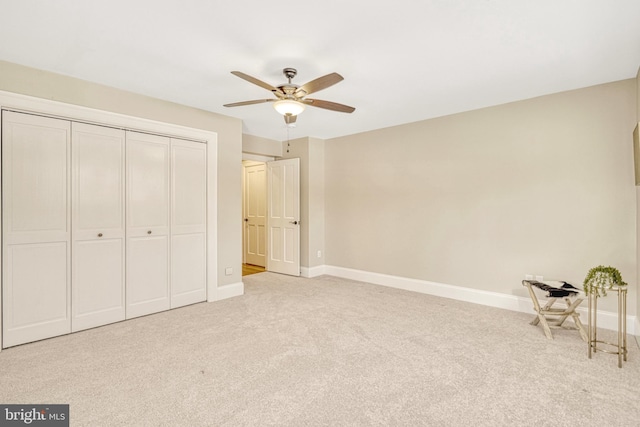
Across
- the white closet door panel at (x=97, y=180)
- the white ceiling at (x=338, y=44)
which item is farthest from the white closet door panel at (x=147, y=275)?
the white ceiling at (x=338, y=44)

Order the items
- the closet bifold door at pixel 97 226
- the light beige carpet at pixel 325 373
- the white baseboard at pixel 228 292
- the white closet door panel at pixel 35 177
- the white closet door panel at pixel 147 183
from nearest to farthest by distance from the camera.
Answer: the light beige carpet at pixel 325 373 → the white closet door panel at pixel 35 177 → the closet bifold door at pixel 97 226 → the white closet door panel at pixel 147 183 → the white baseboard at pixel 228 292

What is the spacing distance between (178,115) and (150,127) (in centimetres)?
38

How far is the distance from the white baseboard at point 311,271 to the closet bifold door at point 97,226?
9.47 ft

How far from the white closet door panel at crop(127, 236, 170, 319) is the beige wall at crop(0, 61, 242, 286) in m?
0.72

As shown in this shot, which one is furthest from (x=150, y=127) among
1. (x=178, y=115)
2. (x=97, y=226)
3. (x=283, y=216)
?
(x=283, y=216)

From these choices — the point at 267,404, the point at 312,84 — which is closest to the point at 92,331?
the point at 267,404

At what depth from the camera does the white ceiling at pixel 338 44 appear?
2.02 m

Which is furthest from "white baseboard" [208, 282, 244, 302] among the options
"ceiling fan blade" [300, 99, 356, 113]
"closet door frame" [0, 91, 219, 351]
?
"ceiling fan blade" [300, 99, 356, 113]

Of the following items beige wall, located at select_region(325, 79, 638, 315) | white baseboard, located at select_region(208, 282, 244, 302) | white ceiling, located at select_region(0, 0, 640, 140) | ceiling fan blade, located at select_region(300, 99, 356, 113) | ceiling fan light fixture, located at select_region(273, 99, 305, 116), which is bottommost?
white baseboard, located at select_region(208, 282, 244, 302)

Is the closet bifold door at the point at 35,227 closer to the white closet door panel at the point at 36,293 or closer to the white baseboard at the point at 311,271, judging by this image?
the white closet door panel at the point at 36,293

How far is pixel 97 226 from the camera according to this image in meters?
3.23

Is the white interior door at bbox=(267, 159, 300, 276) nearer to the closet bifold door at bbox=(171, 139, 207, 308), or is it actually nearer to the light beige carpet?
the closet bifold door at bbox=(171, 139, 207, 308)

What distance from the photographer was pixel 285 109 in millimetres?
2854

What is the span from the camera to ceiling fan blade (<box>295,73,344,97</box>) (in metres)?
2.36
